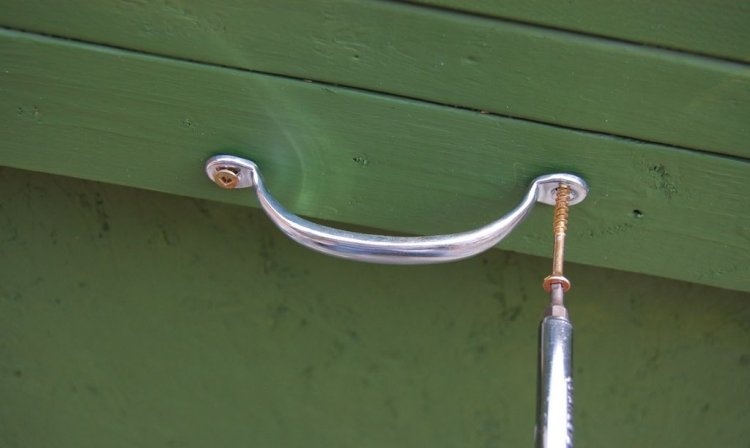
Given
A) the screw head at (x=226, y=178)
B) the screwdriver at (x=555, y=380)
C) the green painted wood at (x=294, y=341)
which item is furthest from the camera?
the green painted wood at (x=294, y=341)

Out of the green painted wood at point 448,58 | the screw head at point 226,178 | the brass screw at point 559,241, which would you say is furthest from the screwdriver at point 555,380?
the screw head at point 226,178

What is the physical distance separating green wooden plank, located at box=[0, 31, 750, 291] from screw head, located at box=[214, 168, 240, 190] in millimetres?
15

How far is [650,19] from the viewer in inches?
19.1

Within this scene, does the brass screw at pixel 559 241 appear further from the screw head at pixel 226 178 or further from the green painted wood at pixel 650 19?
the screw head at pixel 226 178

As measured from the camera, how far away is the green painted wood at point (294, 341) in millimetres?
719

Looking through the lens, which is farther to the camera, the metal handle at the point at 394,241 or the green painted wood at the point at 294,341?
the green painted wood at the point at 294,341

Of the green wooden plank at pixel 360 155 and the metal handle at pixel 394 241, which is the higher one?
the green wooden plank at pixel 360 155

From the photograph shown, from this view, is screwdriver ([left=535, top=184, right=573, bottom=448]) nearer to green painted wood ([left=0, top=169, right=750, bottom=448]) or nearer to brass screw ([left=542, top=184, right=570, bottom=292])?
brass screw ([left=542, top=184, right=570, bottom=292])

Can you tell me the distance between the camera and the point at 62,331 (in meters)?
0.77

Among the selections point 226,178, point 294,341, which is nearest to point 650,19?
point 226,178

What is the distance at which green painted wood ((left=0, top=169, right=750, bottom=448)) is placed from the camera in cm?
72

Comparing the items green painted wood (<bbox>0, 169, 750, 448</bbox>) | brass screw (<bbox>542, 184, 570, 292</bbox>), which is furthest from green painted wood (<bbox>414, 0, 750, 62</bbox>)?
green painted wood (<bbox>0, 169, 750, 448</bbox>)

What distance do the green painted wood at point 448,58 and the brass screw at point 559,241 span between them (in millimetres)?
52

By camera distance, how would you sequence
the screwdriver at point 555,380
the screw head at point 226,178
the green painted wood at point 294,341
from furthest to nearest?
the green painted wood at point 294,341 → the screw head at point 226,178 → the screwdriver at point 555,380
